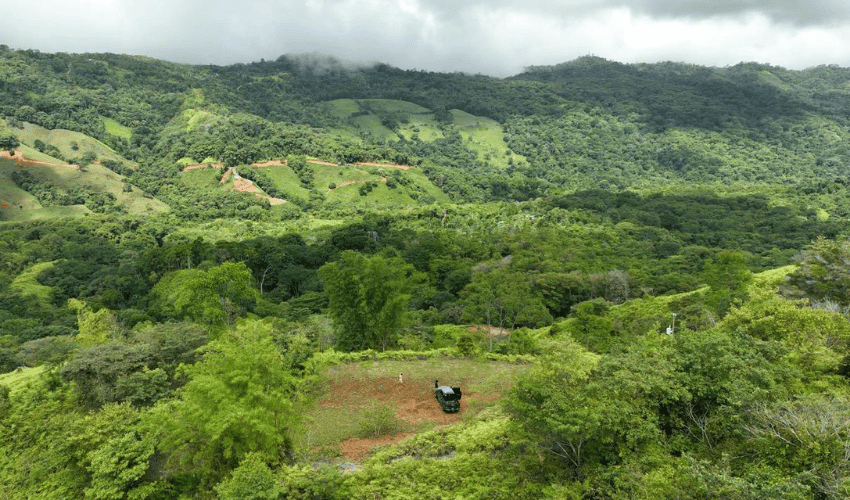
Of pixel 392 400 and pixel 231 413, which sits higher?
pixel 231 413

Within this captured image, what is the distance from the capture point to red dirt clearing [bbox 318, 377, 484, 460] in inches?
A: 844

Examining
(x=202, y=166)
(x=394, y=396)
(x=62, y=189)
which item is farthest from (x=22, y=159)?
(x=394, y=396)

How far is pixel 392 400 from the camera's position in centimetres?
2533

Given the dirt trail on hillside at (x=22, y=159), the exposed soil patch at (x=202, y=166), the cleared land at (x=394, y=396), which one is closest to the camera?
the cleared land at (x=394, y=396)

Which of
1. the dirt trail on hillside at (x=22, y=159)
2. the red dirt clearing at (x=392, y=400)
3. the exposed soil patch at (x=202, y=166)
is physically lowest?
the red dirt clearing at (x=392, y=400)

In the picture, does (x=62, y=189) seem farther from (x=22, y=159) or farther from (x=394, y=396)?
(x=394, y=396)

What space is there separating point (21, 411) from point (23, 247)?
9168cm

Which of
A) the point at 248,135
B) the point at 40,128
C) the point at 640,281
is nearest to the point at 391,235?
the point at 640,281

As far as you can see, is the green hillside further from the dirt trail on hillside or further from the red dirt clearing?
the dirt trail on hillside

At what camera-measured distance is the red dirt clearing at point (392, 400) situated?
21438 mm

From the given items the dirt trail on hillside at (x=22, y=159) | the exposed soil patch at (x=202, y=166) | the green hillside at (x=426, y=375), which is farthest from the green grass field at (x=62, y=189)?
the green hillside at (x=426, y=375)

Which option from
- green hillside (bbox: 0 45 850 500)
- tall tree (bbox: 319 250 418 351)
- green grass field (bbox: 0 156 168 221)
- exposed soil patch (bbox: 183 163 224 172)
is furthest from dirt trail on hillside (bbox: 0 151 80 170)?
tall tree (bbox: 319 250 418 351)

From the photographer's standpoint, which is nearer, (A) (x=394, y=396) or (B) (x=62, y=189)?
(A) (x=394, y=396)

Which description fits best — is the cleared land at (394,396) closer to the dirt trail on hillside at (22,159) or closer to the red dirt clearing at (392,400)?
the red dirt clearing at (392,400)
